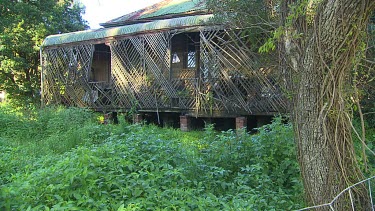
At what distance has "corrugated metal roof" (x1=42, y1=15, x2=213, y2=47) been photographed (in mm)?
9515

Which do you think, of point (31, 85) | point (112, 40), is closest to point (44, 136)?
point (112, 40)

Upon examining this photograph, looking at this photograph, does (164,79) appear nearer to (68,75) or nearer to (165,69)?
(165,69)

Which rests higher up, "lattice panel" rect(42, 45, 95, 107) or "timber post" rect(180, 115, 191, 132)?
"lattice panel" rect(42, 45, 95, 107)

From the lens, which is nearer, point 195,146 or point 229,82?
point 195,146

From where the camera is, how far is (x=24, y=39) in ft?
53.2

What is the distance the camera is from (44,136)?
341 inches

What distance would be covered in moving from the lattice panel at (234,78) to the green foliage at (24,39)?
10.8 m

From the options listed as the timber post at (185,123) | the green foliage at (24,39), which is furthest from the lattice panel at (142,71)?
the green foliage at (24,39)

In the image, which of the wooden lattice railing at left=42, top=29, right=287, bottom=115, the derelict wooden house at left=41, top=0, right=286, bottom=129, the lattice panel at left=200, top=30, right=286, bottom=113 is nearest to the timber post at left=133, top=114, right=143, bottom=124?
the derelict wooden house at left=41, top=0, right=286, bottom=129

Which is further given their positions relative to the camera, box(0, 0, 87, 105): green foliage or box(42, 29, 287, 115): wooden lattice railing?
box(0, 0, 87, 105): green foliage

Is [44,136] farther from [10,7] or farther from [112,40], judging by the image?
[10,7]

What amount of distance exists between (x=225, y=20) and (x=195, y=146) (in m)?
2.86

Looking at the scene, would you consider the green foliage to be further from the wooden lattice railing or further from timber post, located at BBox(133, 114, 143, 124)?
→ timber post, located at BBox(133, 114, 143, 124)

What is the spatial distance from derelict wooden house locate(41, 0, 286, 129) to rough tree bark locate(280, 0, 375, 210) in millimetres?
4109
